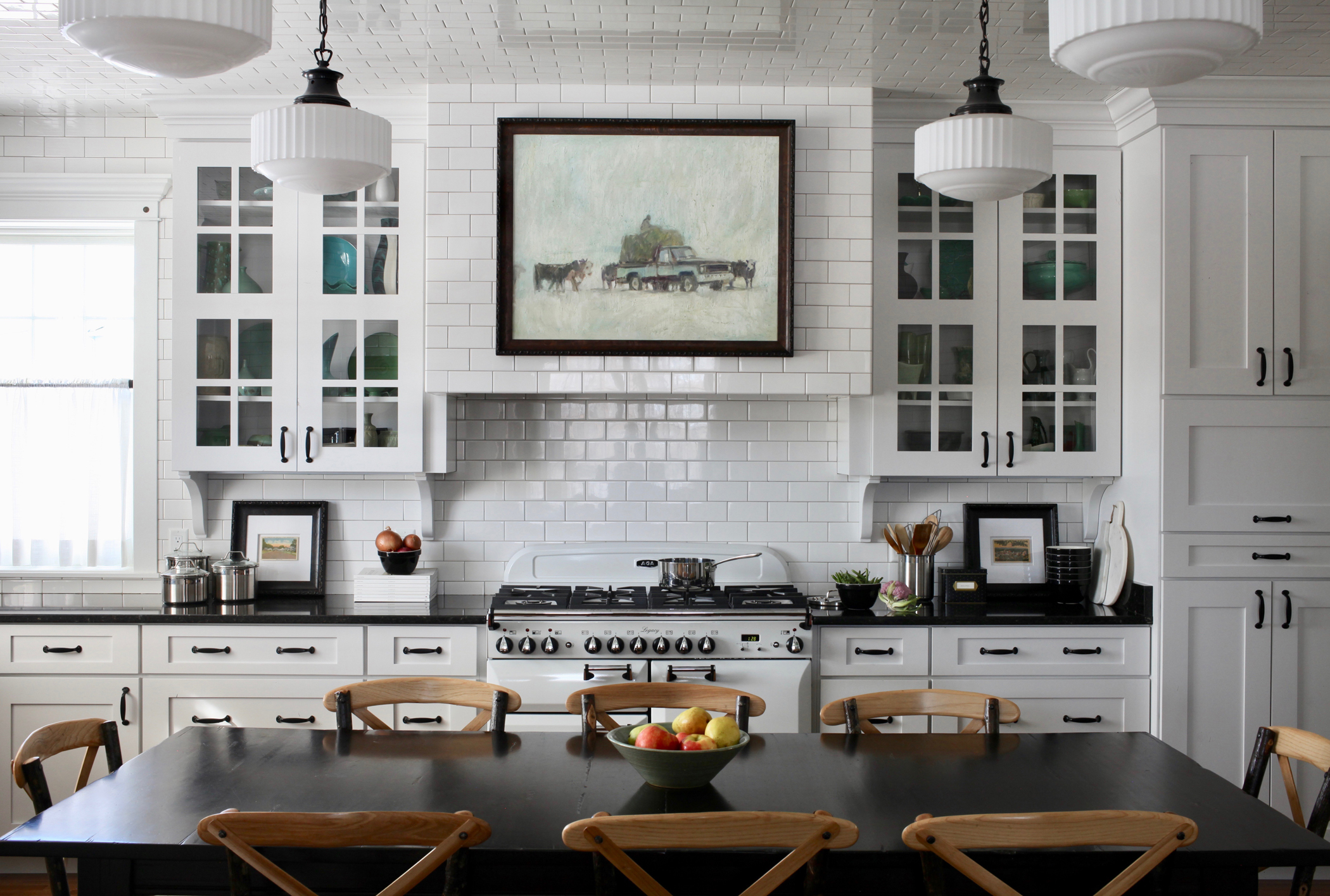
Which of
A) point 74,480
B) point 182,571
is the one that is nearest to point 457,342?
point 182,571

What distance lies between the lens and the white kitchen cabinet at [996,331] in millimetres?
4184

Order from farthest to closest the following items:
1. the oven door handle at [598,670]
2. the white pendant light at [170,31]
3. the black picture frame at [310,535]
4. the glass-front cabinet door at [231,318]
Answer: the black picture frame at [310,535], the glass-front cabinet door at [231,318], the oven door handle at [598,670], the white pendant light at [170,31]

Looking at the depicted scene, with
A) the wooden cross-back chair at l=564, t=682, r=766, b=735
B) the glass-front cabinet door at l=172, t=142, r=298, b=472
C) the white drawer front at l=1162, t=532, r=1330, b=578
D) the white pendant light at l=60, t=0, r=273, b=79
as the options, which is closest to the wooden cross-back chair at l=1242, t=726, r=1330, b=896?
the wooden cross-back chair at l=564, t=682, r=766, b=735

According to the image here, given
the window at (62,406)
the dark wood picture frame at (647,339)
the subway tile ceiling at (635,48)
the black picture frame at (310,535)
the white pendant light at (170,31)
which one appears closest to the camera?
the white pendant light at (170,31)

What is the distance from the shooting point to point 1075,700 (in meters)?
3.92

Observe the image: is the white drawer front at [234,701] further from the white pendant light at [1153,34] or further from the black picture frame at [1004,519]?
the white pendant light at [1153,34]

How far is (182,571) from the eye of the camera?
4102 millimetres

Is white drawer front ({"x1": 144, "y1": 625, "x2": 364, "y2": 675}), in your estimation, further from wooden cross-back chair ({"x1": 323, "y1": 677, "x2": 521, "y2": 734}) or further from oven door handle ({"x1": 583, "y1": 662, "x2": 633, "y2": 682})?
wooden cross-back chair ({"x1": 323, "y1": 677, "x2": 521, "y2": 734})

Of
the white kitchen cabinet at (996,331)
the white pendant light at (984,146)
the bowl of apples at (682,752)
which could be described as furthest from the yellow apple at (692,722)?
the white kitchen cabinet at (996,331)

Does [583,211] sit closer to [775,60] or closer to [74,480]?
[775,60]

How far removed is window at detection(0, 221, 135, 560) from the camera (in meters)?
4.49

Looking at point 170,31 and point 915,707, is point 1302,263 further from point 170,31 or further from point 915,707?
point 170,31

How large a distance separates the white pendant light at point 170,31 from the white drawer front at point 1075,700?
3.19m

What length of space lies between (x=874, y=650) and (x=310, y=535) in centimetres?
241
